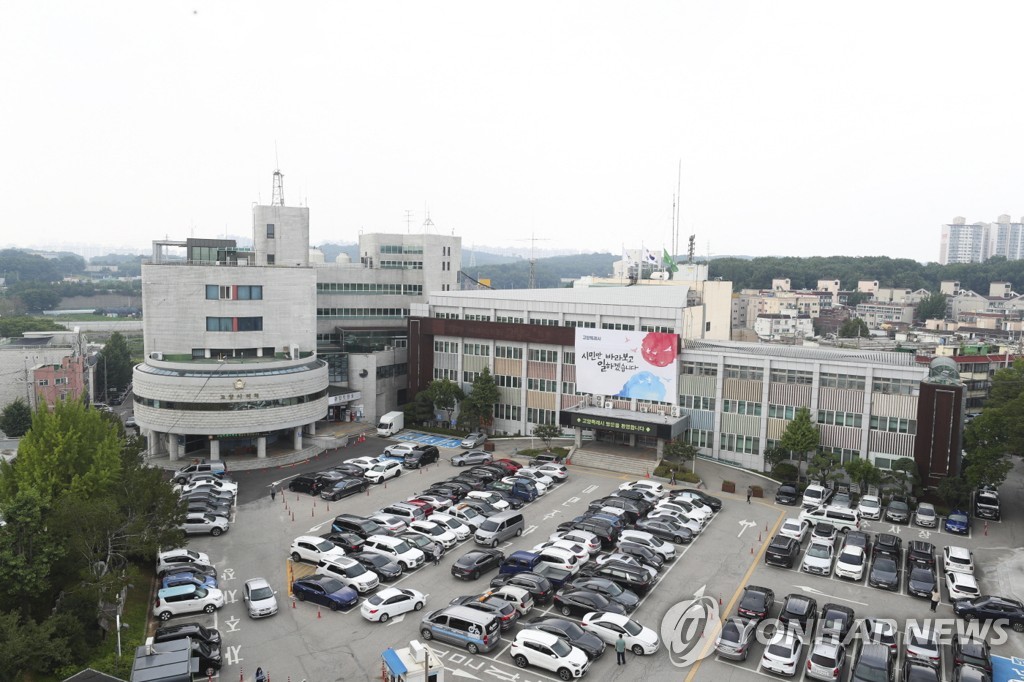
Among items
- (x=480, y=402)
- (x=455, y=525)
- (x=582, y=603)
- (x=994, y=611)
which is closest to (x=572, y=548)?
(x=582, y=603)

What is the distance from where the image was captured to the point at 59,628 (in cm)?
2459

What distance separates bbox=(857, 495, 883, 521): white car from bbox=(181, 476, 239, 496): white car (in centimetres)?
3728

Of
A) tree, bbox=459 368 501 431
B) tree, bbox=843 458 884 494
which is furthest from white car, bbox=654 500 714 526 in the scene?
tree, bbox=459 368 501 431

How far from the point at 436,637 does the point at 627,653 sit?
23.0 feet

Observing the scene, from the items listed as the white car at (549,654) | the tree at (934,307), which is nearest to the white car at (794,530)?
the white car at (549,654)

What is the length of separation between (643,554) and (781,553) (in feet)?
21.6

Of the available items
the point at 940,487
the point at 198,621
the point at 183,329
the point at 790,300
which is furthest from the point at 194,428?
the point at 790,300

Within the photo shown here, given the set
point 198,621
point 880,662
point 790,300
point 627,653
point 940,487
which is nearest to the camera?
point 880,662

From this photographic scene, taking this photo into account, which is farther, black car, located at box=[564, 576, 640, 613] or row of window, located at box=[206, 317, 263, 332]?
row of window, located at box=[206, 317, 263, 332]

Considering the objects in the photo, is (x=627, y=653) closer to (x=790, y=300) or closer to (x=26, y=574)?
(x=26, y=574)

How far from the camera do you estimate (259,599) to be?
29.4 m

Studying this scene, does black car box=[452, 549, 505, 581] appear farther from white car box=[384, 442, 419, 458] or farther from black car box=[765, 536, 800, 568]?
white car box=[384, 442, 419, 458]

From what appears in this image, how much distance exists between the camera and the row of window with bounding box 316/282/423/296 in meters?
75.1

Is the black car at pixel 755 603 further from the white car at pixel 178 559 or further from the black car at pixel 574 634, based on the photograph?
the white car at pixel 178 559
